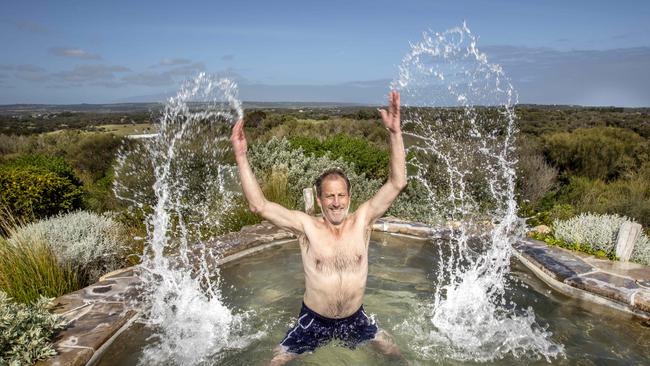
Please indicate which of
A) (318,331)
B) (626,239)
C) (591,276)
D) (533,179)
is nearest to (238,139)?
(318,331)

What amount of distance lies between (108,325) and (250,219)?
13.7ft

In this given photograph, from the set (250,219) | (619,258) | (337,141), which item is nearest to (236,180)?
(250,219)

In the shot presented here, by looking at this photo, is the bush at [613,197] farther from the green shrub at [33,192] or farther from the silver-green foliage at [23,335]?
the green shrub at [33,192]

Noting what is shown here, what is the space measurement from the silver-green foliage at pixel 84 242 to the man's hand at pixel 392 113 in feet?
13.6

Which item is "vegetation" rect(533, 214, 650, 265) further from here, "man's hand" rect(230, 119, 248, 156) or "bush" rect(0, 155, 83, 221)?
"bush" rect(0, 155, 83, 221)

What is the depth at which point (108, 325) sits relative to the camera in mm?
4070

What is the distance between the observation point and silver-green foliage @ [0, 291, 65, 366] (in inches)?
128

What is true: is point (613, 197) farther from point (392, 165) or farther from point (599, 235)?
point (392, 165)

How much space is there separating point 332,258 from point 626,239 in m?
4.72

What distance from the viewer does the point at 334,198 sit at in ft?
11.6

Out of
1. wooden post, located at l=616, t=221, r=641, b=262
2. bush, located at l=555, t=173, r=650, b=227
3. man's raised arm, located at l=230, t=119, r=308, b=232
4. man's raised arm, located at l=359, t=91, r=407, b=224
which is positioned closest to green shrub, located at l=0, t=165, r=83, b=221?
man's raised arm, located at l=230, t=119, r=308, b=232

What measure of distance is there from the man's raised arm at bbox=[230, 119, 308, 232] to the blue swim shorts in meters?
0.81

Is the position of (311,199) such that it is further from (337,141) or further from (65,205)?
(337,141)

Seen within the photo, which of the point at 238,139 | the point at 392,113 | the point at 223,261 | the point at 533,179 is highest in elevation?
the point at 392,113
